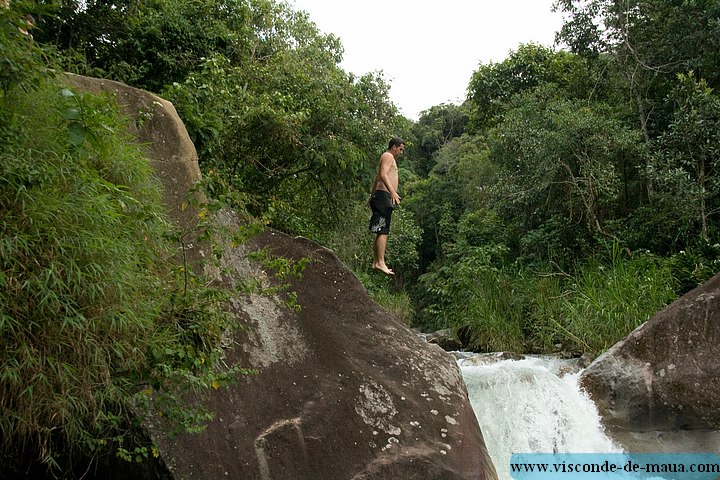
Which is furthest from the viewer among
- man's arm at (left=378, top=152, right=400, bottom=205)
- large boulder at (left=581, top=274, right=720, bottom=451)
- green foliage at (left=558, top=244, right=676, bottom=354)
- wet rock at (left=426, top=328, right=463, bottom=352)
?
wet rock at (left=426, top=328, right=463, bottom=352)

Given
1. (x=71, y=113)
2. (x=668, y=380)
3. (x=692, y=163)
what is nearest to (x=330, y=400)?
(x=71, y=113)

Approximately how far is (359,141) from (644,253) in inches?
209

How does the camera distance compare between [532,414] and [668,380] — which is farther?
[532,414]

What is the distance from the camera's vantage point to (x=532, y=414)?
7.61 m

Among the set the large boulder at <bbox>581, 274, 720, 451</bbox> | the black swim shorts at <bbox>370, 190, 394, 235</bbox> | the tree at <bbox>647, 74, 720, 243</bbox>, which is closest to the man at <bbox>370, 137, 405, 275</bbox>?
the black swim shorts at <bbox>370, 190, 394, 235</bbox>

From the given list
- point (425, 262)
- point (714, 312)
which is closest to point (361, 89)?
point (714, 312)

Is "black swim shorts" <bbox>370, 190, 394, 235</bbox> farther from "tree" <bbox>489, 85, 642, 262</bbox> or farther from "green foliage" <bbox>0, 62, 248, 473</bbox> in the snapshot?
"tree" <bbox>489, 85, 642, 262</bbox>

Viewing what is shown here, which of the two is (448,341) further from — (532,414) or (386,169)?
(386,169)

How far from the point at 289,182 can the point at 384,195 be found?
445 centimetres

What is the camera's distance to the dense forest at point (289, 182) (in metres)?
3.40

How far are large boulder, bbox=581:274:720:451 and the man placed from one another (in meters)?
2.84

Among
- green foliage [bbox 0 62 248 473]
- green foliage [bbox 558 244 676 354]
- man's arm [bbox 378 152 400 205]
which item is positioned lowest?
green foliage [bbox 558 244 676 354]

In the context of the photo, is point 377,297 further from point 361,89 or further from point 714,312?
point 714,312

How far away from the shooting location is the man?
740 centimetres
